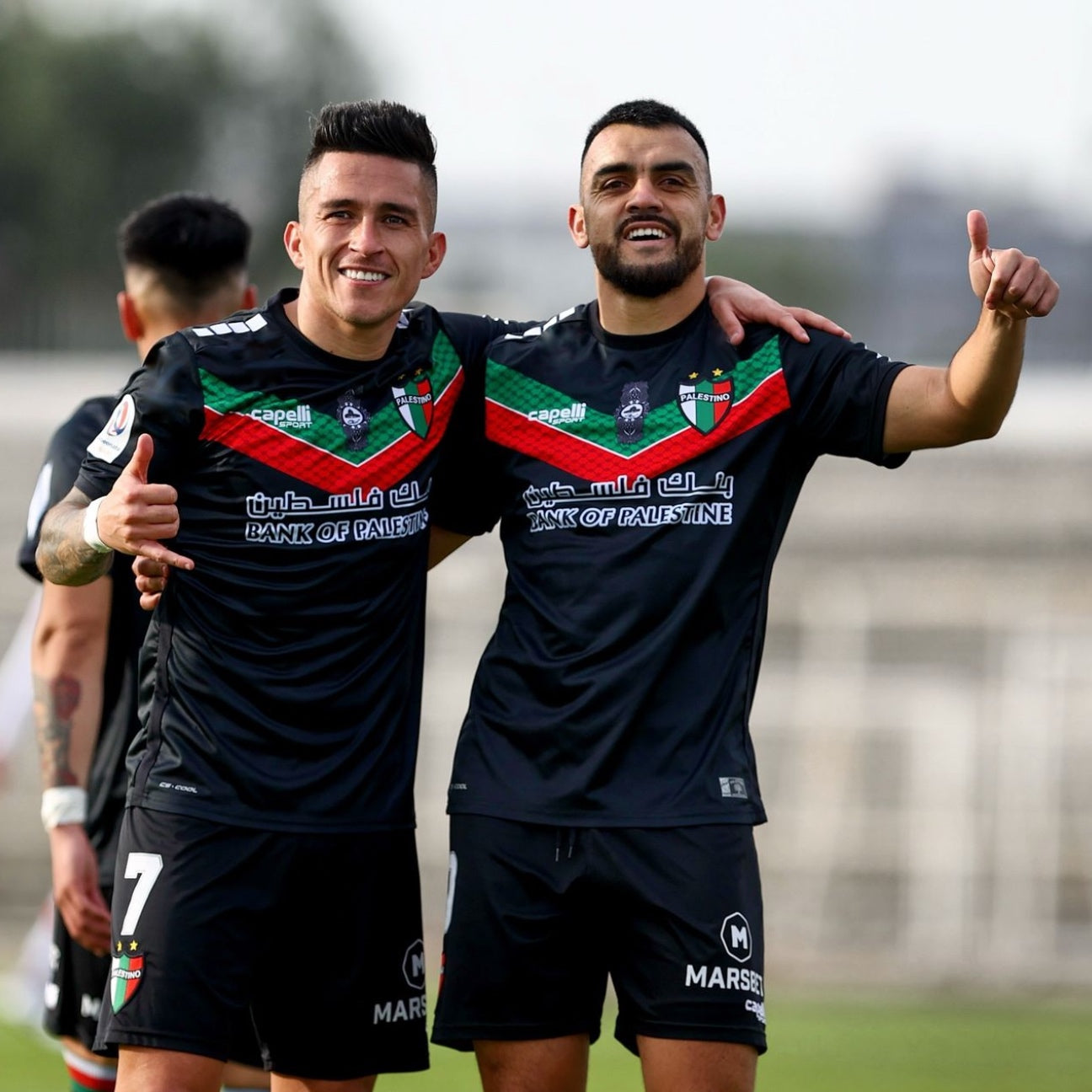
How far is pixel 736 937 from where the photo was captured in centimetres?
398

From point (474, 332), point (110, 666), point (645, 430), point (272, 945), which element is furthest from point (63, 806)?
point (645, 430)

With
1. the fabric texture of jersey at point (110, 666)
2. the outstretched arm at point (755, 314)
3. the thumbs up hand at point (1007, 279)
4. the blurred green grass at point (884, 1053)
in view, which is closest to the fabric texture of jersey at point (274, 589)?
the fabric texture of jersey at point (110, 666)

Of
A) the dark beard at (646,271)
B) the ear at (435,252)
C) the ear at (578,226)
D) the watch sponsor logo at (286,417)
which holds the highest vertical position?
the ear at (578,226)

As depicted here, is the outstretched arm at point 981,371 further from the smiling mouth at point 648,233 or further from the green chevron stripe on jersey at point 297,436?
the green chevron stripe on jersey at point 297,436

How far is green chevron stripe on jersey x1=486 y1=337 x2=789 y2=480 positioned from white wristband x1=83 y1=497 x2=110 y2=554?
96 cm

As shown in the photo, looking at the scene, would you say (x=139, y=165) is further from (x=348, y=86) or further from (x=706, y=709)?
(x=706, y=709)

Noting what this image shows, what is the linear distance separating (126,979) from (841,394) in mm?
1988

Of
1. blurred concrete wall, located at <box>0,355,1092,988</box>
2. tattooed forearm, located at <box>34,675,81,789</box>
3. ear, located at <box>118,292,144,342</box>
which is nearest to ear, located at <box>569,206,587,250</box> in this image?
ear, located at <box>118,292,144,342</box>

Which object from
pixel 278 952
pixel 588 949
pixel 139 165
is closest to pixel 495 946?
pixel 588 949

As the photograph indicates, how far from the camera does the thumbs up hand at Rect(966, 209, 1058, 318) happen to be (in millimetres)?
3719

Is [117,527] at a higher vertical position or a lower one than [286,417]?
lower

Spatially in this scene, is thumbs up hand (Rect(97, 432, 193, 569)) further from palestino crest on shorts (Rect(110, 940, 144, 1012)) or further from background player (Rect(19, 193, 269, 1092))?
background player (Rect(19, 193, 269, 1092))

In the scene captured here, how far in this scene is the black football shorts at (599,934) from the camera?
Answer: 3.96 m

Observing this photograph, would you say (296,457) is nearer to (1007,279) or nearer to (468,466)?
(468,466)
